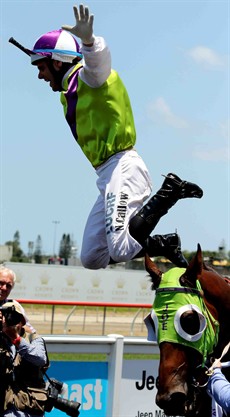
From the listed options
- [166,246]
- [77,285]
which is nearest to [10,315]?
[166,246]

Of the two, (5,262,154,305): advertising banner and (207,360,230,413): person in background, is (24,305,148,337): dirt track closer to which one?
(5,262,154,305): advertising banner

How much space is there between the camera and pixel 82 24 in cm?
427

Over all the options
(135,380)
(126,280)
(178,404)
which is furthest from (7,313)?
(126,280)

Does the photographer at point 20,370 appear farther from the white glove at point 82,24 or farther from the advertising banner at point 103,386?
the white glove at point 82,24

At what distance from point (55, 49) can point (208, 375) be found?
2129 millimetres

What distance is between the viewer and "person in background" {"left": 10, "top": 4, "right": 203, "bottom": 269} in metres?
4.61

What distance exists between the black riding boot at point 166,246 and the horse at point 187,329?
0.46 meters

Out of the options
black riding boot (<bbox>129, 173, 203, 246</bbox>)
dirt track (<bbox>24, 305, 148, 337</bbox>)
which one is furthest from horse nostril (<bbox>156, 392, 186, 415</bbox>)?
dirt track (<bbox>24, 305, 148, 337</bbox>)

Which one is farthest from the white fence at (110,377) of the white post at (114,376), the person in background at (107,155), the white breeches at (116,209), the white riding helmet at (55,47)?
the white riding helmet at (55,47)

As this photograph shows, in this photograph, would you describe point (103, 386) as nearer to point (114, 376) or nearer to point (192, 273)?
point (114, 376)

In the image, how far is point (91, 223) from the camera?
496 cm

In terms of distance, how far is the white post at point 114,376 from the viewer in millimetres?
6914

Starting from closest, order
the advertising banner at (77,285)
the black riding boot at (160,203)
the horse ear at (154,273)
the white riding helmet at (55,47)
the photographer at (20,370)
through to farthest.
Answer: the horse ear at (154,273) → the black riding boot at (160,203) → the white riding helmet at (55,47) → the photographer at (20,370) → the advertising banner at (77,285)

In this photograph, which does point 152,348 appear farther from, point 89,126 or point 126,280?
point 126,280
